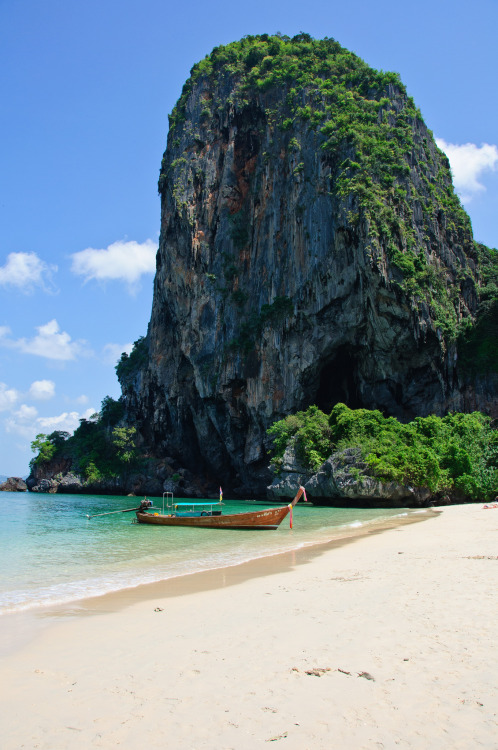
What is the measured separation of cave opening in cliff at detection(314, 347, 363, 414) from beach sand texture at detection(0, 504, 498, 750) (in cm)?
3136

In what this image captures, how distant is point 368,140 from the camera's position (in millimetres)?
37469

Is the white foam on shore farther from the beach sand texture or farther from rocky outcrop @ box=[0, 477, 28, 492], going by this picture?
rocky outcrop @ box=[0, 477, 28, 492]

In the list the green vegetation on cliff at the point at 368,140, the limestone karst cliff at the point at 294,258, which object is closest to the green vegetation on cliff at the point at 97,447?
the limestone karst cliff at the point at 294,258

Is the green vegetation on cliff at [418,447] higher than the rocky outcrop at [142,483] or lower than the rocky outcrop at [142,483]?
higher

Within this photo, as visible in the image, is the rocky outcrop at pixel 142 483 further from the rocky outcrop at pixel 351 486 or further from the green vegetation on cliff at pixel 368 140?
the green vegetation on cliff at pixel 368 140

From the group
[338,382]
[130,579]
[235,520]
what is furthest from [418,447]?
[130,579]

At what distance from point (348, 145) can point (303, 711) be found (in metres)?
→ 40.8

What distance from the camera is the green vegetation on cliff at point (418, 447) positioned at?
24.0 m

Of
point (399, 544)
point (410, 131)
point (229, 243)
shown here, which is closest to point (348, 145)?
point (410, 131)

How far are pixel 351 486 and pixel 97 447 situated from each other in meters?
38.4

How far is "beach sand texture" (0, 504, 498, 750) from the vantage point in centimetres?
302

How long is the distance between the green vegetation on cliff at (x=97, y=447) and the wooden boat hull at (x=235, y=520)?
3391cm

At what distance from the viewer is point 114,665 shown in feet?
14.1

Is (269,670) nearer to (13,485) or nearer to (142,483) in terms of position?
(142,483)
